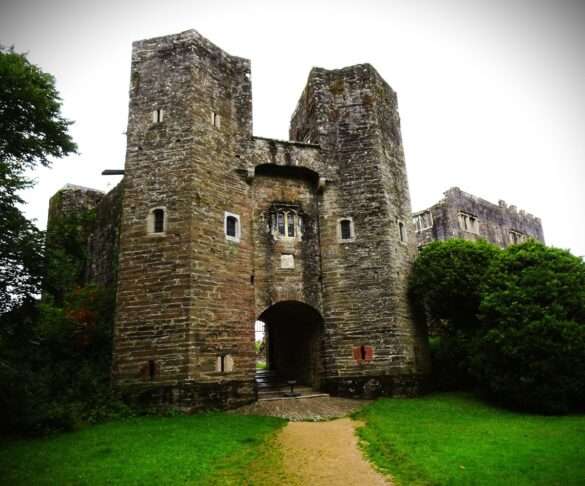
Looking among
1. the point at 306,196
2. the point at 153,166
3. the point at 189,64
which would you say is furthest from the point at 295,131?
the point at 153,166

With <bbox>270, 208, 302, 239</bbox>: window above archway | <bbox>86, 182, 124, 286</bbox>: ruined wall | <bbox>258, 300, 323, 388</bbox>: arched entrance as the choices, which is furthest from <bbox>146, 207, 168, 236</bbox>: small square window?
<bbox>258, 300, 323, 388</bbox>: arched entrance

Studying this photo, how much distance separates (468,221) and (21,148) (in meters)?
30.2

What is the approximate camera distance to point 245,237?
54.0ft

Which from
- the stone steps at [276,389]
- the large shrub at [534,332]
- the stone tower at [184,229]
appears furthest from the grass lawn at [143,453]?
the large shrub at [534,332]

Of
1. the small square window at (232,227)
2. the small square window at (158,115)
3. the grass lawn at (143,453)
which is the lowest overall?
the grass lawn at (143,453)

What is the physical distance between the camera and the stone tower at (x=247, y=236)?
1403 centimetres

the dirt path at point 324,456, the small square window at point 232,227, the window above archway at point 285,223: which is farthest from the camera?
the window above archway at point 285,223

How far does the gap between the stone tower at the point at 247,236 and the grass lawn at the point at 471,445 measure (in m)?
3.11

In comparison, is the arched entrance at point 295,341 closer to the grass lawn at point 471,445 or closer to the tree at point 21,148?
the grass lawn at point 471,445

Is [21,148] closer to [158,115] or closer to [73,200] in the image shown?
[158,115]

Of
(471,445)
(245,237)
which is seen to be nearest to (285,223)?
(245,237)

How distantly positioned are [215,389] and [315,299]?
5.50m

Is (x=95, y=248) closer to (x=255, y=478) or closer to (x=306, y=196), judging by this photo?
(x=306, y=196)

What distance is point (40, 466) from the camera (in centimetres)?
813
